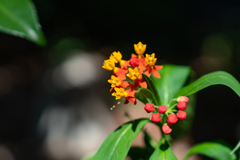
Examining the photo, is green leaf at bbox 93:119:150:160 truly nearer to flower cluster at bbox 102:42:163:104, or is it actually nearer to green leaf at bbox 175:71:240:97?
flower cluster at bbox 102:42:163:104

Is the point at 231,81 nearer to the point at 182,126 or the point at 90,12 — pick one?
the point at 182,126

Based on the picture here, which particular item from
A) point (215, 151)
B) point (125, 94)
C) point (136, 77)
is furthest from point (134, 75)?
point (215, 151)

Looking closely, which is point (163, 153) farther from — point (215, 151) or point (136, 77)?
point (215, 151)

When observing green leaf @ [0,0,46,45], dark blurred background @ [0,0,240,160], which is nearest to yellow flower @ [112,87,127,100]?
green leaf @ [0,0,46,45]

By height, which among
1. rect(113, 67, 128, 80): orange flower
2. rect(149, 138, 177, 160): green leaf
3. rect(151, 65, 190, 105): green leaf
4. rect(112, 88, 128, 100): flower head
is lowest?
rect(149, 138, 177, 160): green leaf

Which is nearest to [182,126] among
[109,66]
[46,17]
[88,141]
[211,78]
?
[211,78]

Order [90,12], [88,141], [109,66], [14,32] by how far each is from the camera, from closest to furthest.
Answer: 1. [14,32]
2. [109,66]
3. [88,141]
4. [90,12]
